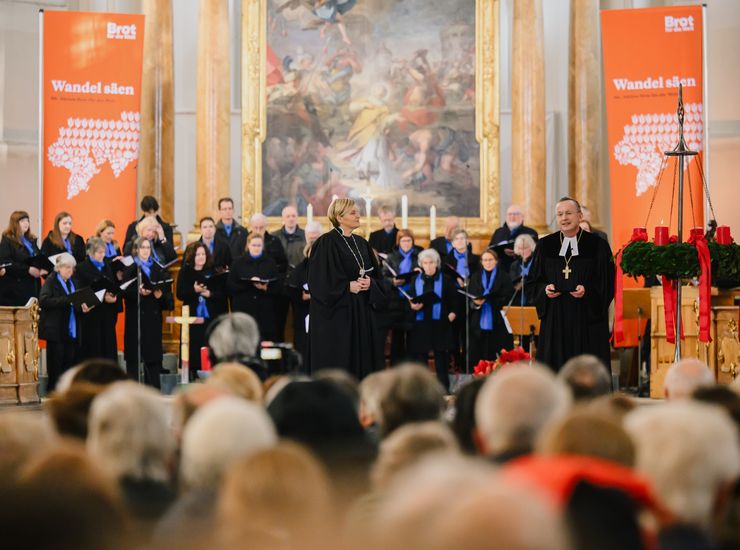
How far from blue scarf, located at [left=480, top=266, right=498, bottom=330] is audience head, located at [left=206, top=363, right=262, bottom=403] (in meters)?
9.16

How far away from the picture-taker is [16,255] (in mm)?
14719

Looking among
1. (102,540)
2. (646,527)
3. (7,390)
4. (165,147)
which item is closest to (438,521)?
(102,540)

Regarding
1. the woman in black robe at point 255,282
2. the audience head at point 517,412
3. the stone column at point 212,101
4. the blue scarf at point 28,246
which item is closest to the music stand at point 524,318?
the woman in black robe at point 255,282

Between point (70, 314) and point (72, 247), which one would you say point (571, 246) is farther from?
point (72, 247)

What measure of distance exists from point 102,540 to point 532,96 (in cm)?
1548

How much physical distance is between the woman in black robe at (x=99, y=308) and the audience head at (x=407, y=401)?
9442 mm

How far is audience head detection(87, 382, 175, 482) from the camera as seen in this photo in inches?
154

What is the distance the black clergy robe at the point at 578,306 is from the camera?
9.98m

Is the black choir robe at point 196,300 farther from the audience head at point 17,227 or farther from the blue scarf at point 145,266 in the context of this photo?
the audience head at point 17,227

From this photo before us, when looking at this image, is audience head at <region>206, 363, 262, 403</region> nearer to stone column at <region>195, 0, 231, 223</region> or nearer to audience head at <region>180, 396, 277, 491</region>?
audience head at <region>180, 396, 277, 491</region>

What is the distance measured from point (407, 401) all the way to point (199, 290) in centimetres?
993

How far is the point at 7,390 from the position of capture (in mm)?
13688

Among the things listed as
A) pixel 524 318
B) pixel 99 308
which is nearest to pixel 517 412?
pixel 524 318

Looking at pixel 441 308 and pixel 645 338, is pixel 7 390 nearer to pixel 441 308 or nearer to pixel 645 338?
pixel 441 308
